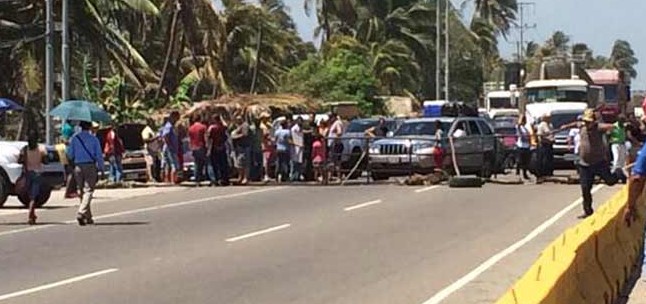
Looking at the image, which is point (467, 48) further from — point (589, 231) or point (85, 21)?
point (589, 231)

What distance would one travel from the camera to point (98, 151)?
20.9 m

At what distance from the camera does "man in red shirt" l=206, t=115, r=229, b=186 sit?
31750 mm

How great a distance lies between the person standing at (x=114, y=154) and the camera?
105ft

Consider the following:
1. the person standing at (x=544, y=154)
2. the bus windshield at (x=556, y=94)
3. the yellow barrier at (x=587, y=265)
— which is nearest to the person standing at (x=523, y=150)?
the person standing at (x=544, y=154)

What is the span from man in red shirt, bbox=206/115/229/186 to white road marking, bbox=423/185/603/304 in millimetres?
10421

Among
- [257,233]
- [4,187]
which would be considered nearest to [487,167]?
[4,187]

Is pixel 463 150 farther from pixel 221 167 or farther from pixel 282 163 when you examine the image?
pixel 221 167

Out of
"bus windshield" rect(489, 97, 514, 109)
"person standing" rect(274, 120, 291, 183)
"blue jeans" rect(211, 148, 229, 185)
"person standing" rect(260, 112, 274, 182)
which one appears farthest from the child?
"bus windshield" rect(489, 97, 514, 109)

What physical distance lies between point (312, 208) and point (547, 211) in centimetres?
432

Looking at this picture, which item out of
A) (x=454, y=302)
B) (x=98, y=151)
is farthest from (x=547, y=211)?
(x=454, y=302)

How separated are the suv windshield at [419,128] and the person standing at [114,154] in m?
7.70

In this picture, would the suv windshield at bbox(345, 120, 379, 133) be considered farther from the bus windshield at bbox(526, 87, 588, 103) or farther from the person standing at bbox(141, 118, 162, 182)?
the bus windshield at bbox(526, 87, 588, 103)

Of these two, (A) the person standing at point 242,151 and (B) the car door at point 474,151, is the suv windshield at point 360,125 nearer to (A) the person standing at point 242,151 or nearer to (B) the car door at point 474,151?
(B) the car door at point 474,151

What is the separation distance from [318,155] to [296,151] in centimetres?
59
